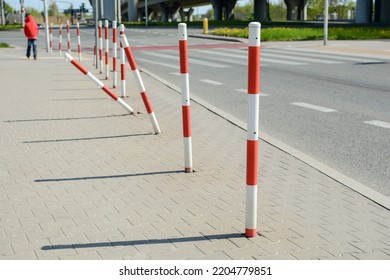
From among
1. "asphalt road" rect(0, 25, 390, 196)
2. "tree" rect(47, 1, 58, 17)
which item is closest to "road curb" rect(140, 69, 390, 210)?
"asphalt road" rect(0, 25, 390, 196)

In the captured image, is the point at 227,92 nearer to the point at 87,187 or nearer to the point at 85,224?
the point at 87,187

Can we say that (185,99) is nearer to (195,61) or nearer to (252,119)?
(252,119)

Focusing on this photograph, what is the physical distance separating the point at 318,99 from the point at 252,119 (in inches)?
321

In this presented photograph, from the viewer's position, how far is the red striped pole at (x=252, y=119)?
452 centimetres

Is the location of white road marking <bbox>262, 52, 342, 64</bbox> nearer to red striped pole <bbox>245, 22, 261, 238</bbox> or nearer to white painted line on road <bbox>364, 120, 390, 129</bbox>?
white painted line on road <bbox>364, 120, 390, 129</bbox>

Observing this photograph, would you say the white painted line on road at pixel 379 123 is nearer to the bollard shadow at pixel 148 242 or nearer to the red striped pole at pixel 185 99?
the red striped pole at pixel 185 99

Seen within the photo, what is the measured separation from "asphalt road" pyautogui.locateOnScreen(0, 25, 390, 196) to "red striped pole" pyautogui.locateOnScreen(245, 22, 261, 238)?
185 cm

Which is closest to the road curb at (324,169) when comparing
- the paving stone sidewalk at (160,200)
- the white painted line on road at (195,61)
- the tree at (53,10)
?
the paving stone sidewalk at (160,200)

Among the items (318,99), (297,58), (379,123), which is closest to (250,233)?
(379,123)

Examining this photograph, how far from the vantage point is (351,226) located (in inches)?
193

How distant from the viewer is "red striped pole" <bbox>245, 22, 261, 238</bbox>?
4.52 metres

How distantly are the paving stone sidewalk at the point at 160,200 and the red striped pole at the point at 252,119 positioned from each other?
154 millimetres
